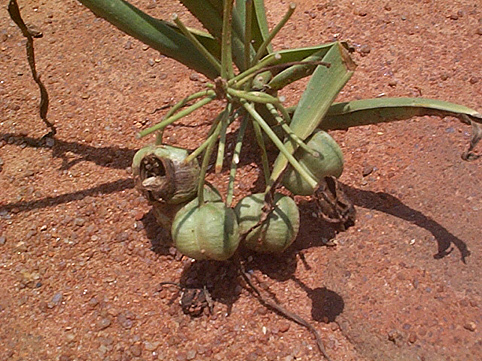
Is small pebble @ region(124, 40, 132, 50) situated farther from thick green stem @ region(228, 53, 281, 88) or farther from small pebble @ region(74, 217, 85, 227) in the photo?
thick green stem @ region(228, 53, 281, 88)

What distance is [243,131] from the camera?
4.98 ft

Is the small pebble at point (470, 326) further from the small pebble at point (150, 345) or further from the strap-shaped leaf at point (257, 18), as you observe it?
the strap-shaped leaf at point (257, 18)

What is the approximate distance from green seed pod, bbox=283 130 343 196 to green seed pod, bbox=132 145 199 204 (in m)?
0.25

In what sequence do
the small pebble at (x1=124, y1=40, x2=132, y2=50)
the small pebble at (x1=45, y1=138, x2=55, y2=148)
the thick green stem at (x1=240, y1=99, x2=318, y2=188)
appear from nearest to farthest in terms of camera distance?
the thick green stem at (x1=240, y1=99, x2=318, y2=188) → the small pebble at (x1=45, y1=138, x2=55, y2=148) → the small pebble at (x1=124, y1=40, x2=132, y2=50)

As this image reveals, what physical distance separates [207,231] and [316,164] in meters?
0.33

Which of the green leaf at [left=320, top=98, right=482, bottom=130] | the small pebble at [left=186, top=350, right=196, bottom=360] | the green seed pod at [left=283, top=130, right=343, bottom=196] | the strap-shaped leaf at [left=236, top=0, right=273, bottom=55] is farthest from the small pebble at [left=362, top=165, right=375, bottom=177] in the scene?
the small pebble at [left=186, top=350, right=196, bottom=360]

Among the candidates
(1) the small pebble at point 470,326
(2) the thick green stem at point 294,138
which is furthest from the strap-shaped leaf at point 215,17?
(1) the small pebble at point 470,326

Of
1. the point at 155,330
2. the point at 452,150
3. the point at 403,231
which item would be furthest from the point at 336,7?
the point at 155,330

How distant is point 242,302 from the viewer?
1.61m

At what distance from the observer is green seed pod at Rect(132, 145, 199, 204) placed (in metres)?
1.44

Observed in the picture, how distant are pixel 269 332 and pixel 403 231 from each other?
481 mm

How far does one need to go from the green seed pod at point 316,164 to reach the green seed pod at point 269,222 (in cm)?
5

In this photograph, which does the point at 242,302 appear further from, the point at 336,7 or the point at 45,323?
the point at 336,7

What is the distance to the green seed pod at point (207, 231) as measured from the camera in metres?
1.38
